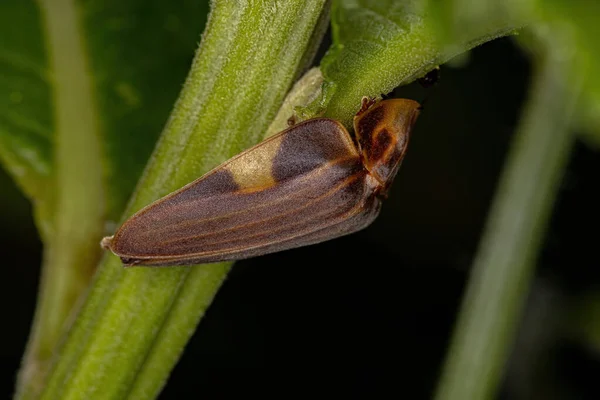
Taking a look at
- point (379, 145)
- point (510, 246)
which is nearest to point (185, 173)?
point (379, 145)

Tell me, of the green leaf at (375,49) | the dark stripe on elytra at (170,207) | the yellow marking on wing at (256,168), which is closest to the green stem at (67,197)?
the dark stripe on elytra at (170,207)

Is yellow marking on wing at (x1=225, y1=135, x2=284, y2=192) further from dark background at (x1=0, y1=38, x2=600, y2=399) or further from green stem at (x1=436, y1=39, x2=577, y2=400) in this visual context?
dark background at (x1=0, y1=38, x2=600, y2=399)

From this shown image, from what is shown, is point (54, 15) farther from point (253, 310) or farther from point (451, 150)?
point (451, 150)

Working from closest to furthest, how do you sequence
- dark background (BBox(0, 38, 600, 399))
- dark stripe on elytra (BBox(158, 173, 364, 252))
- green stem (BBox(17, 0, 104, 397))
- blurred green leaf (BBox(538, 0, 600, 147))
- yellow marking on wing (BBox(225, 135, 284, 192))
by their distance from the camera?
blurred green leaf (BBox(538, 0, 600, 147)) < yellow marking on wing (BBox(225, 135, 284, 192)) < dark stripe on elytra (BBox(158, 173, 364, 252)) < green stem (BBox(17, 0, 104, 397)) < dark background (BBox(0, 38, 600, 399))

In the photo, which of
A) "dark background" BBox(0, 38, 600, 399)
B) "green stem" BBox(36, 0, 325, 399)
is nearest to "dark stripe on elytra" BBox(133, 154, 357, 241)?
"green stem" BBox(36, 0, 325, 399)

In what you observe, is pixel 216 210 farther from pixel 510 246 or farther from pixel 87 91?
pixel 510 246

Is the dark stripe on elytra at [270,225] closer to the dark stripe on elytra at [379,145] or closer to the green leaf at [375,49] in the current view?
the dark stripe on elytra at [379,145]
